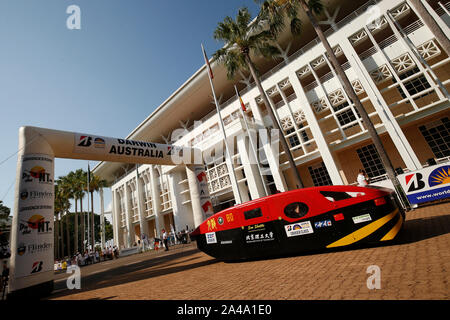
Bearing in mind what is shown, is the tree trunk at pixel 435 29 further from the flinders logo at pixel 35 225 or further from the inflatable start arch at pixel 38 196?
the flinders logo at pixel 35 225

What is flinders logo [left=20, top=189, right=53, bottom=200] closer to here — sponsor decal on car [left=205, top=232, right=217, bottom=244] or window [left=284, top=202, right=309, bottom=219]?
sponsor decal on car [left=205, top=232, right=217, bottom=244]

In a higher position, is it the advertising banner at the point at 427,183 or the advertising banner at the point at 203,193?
the advertising banner at the point at 203,193

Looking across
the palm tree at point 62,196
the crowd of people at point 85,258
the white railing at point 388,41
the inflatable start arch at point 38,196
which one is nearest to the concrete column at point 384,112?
the white railing at point 388,41

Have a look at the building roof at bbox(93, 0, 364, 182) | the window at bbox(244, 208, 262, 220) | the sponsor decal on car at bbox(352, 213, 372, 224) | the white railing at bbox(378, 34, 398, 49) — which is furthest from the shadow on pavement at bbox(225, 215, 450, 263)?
the building roof at bbox(93, 0, 364, 182)

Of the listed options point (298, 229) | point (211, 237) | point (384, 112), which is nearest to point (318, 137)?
point (384, 112)

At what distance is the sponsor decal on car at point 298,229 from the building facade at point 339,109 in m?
4.89

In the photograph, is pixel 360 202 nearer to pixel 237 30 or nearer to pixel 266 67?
pixel 237 30

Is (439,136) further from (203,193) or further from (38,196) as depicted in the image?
(38,196)

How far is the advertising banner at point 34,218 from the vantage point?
680 centimetres

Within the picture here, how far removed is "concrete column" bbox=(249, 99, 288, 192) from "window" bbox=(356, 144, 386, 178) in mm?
6544

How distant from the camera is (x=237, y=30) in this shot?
47.2ft

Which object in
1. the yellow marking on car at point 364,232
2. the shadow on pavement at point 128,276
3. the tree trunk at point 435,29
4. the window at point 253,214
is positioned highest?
the tree trunk at point 435,29
